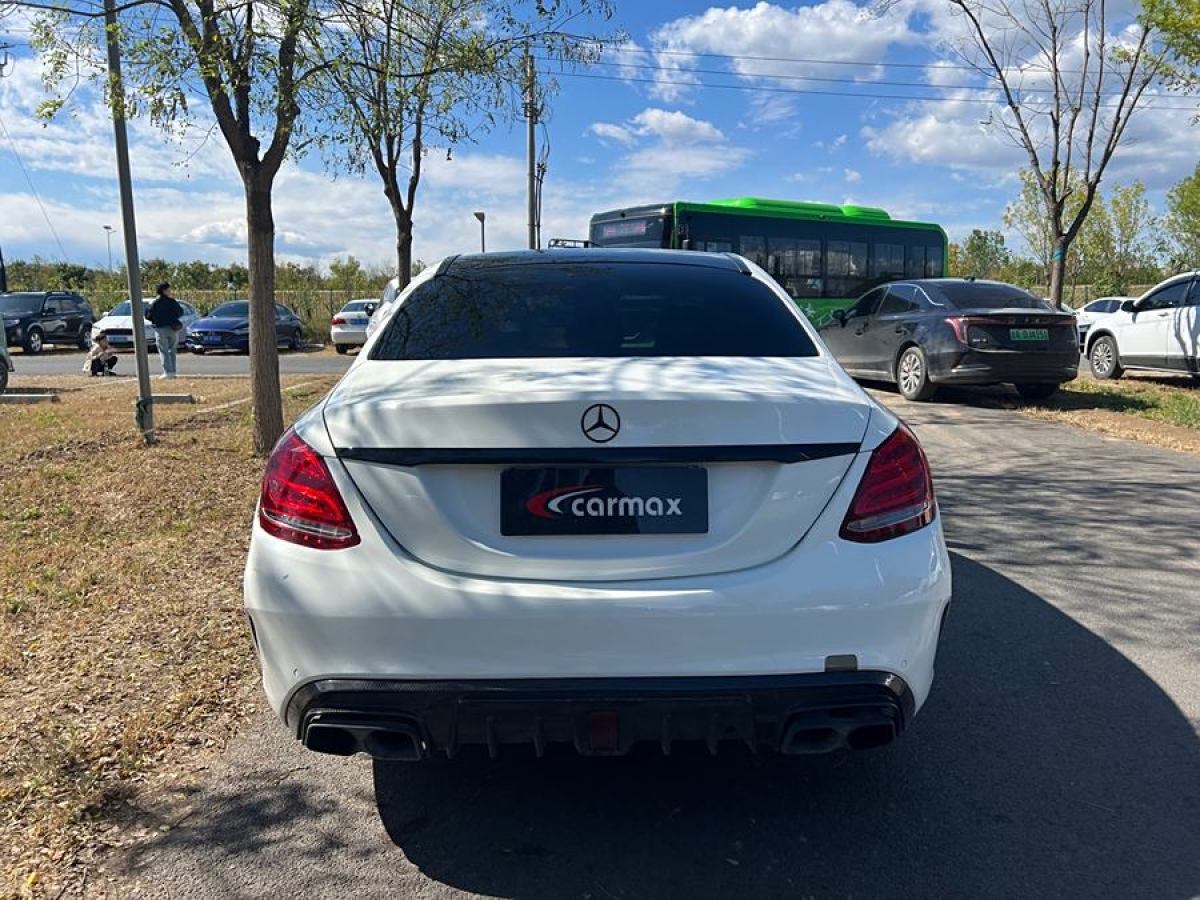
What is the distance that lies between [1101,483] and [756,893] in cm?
602

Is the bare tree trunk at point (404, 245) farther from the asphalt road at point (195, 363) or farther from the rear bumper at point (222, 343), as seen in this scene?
the rear bumper at point (222, 343)

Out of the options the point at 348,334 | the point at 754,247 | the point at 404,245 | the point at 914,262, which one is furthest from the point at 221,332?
the point at 914,262

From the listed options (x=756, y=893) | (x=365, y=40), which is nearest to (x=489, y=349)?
(x=756, y=893)

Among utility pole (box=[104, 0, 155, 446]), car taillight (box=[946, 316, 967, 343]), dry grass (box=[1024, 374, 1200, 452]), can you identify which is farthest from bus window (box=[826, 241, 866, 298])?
utility pole (box=[104, 0, 155, 446])

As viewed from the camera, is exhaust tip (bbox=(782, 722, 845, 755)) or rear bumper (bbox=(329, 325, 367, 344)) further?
rear bumper (bbox=(329, 325, 367, 344))

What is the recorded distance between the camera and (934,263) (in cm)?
2156

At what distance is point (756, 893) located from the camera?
91.7 inches

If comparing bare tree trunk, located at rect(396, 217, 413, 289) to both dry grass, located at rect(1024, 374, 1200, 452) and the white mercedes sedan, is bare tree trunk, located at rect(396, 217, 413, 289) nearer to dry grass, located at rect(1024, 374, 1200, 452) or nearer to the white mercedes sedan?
dry grass, located at rect(1024, 374, 1200, 452)

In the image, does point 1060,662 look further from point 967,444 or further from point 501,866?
point 967,444

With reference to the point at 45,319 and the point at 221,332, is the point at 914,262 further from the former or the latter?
the point at 45,319

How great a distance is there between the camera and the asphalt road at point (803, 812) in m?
2.39

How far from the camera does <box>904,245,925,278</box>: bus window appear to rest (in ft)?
69.2

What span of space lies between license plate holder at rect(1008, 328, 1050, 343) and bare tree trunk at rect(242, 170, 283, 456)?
817cm

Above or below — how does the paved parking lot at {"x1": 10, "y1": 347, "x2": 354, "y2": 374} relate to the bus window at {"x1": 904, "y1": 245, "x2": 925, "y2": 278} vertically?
below
